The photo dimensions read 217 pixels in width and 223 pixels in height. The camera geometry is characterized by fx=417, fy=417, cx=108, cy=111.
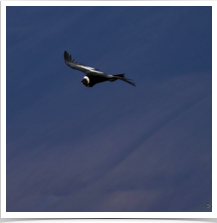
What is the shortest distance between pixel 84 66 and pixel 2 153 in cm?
3131

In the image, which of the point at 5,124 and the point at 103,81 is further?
the point at 5,124

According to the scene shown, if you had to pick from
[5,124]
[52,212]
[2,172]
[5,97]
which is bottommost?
[52,212]

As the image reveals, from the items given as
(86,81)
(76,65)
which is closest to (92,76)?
(86,81)

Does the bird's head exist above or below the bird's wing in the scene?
below

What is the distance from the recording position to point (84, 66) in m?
104

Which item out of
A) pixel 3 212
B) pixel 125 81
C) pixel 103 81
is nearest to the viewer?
pixel 125 81

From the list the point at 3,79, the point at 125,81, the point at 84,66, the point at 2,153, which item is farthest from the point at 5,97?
the point at 125,81

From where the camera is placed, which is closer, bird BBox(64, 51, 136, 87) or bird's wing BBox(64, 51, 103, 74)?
bird BBox(64, 51, 136, 87)

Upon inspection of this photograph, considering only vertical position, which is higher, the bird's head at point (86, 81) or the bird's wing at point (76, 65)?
the bird's wing at point (76, 65)

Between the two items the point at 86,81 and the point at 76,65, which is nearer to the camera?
the point at 86,81

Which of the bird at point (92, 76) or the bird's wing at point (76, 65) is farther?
the bird's wing at point (76, 65)

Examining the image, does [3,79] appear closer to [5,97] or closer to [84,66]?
[5,97]

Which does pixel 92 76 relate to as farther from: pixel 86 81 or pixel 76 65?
pixel 76 65

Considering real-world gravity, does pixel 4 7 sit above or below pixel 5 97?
above
